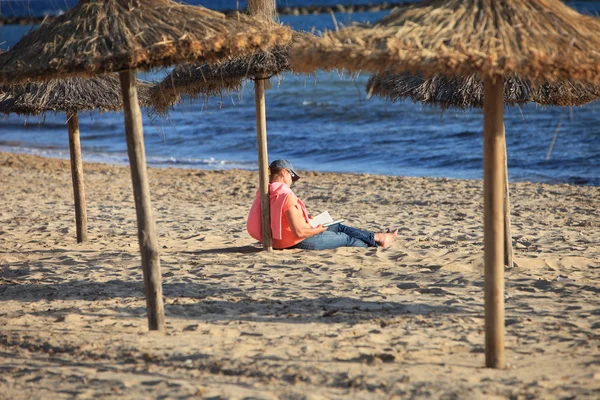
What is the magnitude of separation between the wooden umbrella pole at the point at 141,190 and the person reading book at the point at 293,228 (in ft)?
7.59

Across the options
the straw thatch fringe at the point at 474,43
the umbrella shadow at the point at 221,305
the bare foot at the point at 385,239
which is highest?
the straw thatch fringe at the point at 474,43

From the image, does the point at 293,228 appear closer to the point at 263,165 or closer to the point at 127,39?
the point at 263,165

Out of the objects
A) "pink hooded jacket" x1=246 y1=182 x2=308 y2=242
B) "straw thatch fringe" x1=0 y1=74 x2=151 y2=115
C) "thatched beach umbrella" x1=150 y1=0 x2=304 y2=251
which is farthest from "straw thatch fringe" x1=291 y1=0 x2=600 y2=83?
"straw thatch fringe" x1=0 y1=74 x2=151 y2=115

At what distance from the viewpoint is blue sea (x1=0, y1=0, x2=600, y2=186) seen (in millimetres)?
14906

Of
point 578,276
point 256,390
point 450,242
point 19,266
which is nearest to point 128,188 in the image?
point 19,266

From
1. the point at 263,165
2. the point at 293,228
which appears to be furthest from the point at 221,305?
the point at 263,165

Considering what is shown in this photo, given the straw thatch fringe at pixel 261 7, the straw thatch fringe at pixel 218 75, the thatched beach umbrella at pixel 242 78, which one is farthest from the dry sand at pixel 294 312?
the straw thatch fringe at pixel 261 7

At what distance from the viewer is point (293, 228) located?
6.59 m

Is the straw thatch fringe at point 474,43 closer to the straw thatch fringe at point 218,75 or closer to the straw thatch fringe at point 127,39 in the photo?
the straw thatch fringe at point 127,39

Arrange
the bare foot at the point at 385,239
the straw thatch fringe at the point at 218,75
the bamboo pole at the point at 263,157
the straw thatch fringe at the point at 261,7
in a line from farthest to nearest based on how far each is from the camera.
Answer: the bare foot at the point at 385,239
the bamboo pole at the point at 263,157
the straw thatch fringe at the point at 261,7
the straw thatch fringe at the point at 218,75

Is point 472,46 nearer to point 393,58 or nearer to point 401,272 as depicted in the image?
point 393,58

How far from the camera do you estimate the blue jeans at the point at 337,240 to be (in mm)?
6750

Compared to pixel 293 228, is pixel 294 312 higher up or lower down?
lower down

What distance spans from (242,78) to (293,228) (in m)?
1.37
